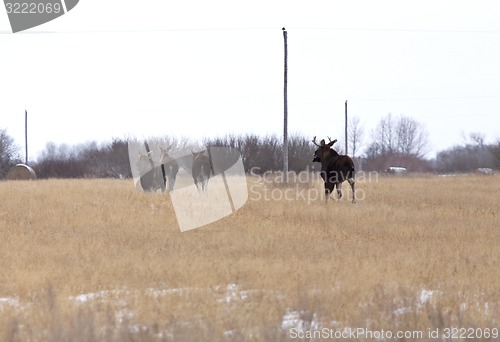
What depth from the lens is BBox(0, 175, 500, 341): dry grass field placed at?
755 cm

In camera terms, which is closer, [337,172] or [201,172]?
[337,172]

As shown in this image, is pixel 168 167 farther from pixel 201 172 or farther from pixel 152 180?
pixel 201 172

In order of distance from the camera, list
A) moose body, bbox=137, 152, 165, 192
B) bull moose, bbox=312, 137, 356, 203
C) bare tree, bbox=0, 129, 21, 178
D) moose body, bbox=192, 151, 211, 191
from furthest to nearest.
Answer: bare tree, bbox=0, 129, 21, 178, moose body, bbox=137, 152, 165, 192, moose body, bbox=192, 151, 211, 191, bull moose, bbox=312, 137, 356, 203

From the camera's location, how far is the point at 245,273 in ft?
34.2

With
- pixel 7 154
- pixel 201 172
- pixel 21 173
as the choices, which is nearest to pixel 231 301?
pixel 201 172

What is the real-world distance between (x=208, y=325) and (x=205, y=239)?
7.16 m

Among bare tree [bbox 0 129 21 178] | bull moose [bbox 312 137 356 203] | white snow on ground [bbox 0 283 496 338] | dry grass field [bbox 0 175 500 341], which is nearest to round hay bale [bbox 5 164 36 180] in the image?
bare tree [bbox 0 129 21 178]

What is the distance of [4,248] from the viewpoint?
12.8 metres

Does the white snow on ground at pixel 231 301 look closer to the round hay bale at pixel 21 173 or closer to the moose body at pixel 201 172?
the moose body at pixel 201 172

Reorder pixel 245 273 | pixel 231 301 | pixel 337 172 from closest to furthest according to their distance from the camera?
1. pixel 231 301
2. pixel 245 273
3. pixel 337 172

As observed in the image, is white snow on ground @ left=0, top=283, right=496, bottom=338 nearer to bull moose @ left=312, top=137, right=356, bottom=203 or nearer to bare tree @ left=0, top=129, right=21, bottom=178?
bull moose @ left=312, top=137, right=356, bottom=203

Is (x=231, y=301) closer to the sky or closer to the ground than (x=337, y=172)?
closer to the ground

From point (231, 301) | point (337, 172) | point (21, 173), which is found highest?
point (337, 172)

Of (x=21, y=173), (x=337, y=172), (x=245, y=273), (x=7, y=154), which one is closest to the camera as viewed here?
(x=245, y=273)
